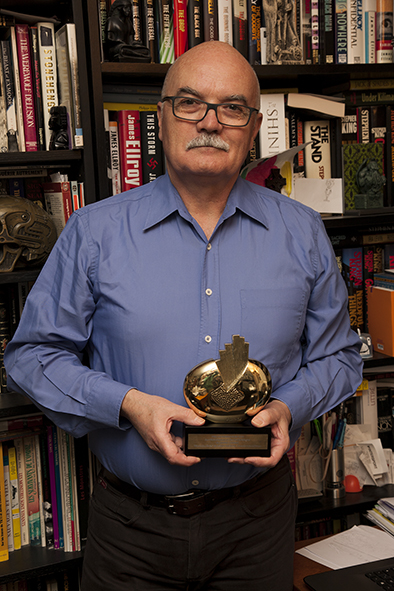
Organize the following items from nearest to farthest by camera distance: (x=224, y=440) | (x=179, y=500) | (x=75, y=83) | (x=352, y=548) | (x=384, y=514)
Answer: (x=224, y=440), (x=179, y=500), (x=75, y=83), (x=352, y=548), (x=384, y=514)

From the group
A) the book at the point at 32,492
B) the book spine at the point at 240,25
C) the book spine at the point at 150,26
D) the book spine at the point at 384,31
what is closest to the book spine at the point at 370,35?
the book spine at the point at 384,31

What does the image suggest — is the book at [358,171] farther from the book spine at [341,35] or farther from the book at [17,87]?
the book at [17,87]

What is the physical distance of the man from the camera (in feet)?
3.95

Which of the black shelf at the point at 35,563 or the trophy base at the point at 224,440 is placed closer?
the trophy base at the point at 224,440

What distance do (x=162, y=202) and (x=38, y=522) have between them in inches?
37.9

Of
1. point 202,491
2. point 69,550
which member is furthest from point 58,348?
point 69,550

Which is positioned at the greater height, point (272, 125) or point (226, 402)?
point (272, 125)

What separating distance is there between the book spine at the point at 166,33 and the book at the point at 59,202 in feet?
1.43

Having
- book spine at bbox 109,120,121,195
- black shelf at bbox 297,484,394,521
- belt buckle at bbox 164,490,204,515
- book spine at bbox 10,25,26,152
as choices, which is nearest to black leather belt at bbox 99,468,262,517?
belt buckle at bbox 164,490,204,515

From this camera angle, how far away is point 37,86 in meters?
1.47

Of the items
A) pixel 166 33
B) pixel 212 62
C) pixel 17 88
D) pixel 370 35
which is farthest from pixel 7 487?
pixel 370 35

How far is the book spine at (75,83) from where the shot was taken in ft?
4.62

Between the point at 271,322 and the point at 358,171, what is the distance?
2.56 feet

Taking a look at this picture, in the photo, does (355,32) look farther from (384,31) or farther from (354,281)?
(354,281)
